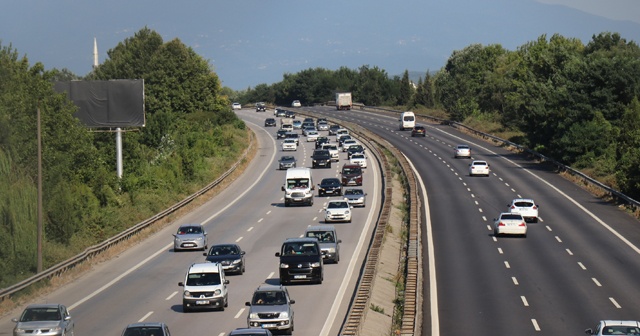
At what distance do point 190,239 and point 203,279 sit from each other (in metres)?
16.7

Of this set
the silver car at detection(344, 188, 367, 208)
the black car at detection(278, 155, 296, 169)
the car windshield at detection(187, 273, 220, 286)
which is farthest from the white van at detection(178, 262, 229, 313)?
the black car at detection(278, 155, 296, 169)

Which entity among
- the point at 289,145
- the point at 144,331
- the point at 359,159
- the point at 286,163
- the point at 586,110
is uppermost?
the point at 586,110

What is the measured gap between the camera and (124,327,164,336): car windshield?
27.3 meters

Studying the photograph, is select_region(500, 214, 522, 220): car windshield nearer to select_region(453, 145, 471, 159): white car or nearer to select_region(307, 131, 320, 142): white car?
select_region(453, 145, 471, 159): white car

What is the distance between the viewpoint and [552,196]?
75.1m

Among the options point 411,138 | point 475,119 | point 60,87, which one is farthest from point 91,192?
point 475,119

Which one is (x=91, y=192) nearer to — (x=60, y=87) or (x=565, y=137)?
(x=60, y=87)

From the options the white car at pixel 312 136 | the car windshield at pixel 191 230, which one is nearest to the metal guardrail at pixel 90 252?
the car windshield at pixel 191 230

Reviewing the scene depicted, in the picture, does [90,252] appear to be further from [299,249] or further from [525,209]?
[525,209]

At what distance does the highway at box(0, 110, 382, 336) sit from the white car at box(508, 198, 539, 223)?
848cm

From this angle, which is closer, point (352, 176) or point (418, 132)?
point (352, 176)

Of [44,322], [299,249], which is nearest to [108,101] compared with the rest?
[299,249]

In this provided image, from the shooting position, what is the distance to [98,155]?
93000 mm

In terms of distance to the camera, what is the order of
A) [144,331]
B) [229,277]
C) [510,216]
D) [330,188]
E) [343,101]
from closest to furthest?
[144,331], [229,277], [510,216], [330,188], [343,101]
